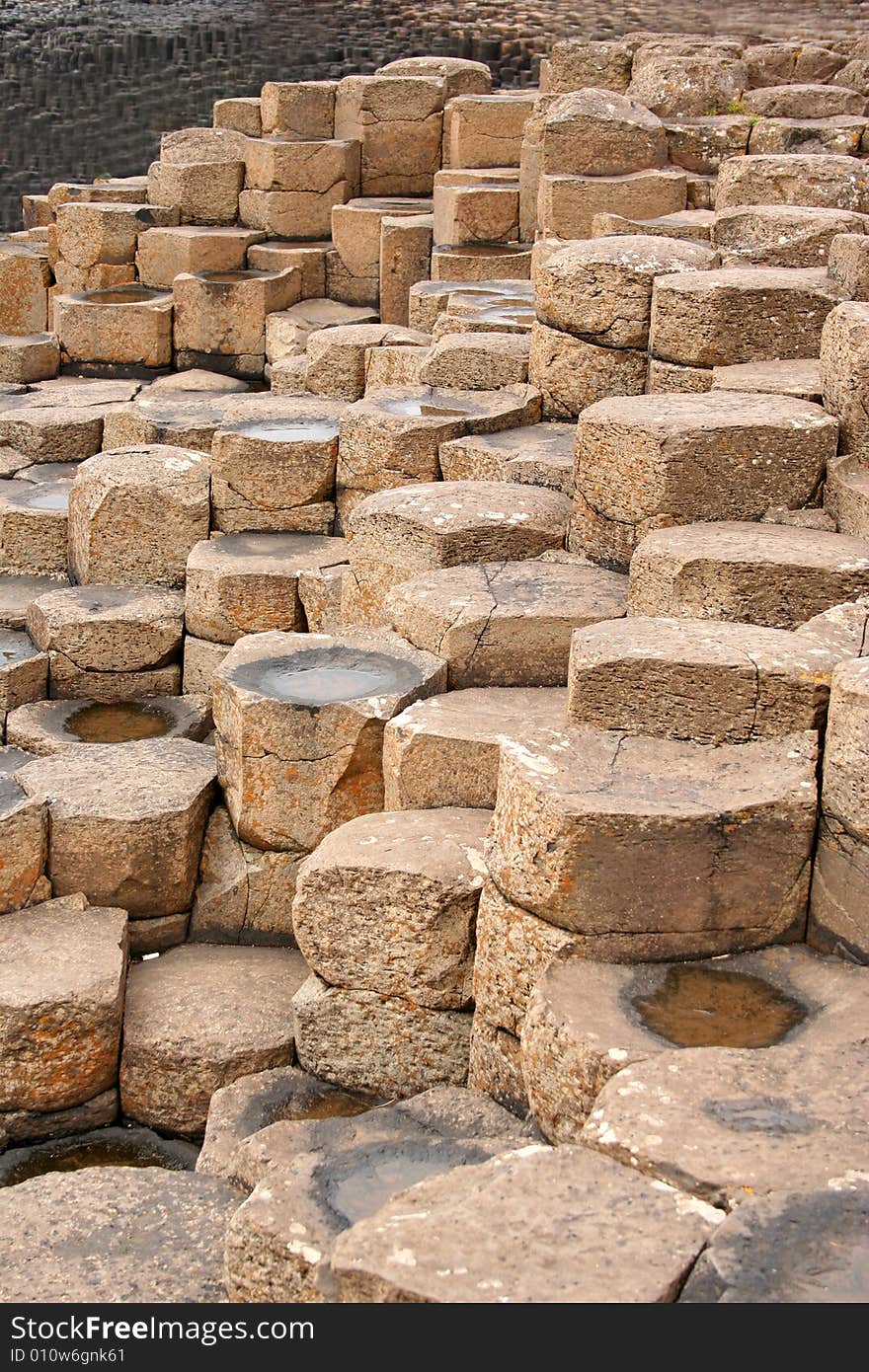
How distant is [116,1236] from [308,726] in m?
2.15

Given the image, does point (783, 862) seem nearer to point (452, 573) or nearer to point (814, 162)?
point (452, 573)

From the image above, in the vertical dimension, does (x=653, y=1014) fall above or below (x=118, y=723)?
above

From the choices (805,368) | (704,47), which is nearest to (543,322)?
(805,368)

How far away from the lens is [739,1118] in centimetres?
342

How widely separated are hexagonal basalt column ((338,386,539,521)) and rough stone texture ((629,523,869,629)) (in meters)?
2.50

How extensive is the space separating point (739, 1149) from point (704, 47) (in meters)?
11.6

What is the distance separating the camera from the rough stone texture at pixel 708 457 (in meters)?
5.91

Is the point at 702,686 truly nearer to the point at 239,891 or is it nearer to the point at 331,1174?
the point at 331,1174

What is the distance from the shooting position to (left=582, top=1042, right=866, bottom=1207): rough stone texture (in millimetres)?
3232

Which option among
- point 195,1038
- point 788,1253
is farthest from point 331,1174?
point 195,1038

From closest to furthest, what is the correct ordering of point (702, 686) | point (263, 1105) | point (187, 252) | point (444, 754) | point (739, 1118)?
point (739, 1118) < point (702, 686) < point (263, 1105) < point (444, 754) < point (187, 252)

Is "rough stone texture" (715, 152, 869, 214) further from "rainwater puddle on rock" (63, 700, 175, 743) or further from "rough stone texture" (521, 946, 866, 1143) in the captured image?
"rough stone texture" (521, 946, 866, 1143)

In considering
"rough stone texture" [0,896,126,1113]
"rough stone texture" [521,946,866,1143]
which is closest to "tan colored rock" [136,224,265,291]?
"rough stone texture" [0,896,126,1113]

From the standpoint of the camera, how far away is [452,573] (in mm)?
6285
